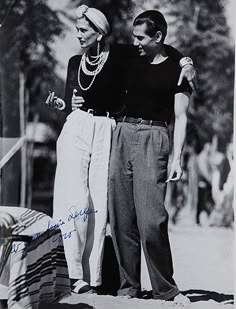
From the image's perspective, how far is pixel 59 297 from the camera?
5.92 feet

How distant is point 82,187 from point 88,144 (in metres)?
0.11

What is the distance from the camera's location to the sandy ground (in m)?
1.80

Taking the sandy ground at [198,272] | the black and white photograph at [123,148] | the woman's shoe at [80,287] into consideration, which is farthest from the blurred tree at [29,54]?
the sandy ground at [198,272]

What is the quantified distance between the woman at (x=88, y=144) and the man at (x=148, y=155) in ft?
0.10

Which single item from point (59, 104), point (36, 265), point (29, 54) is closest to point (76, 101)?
point (59, 104)

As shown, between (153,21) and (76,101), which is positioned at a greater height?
(153,21)

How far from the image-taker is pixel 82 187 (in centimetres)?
183

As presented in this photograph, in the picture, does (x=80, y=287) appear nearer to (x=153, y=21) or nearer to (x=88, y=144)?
(x=88, y=144)

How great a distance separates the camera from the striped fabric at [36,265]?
174 centimetres

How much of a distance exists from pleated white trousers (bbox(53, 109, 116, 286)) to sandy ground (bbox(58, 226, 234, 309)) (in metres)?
0.07

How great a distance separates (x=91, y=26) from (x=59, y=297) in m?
0.70

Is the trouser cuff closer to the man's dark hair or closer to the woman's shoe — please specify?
the woman's shoe
